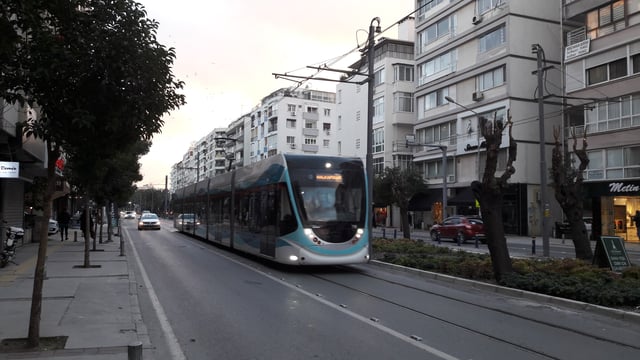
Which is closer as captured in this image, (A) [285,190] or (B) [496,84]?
(A) [285,190]

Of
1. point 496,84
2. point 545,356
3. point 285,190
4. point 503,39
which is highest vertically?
point 503,39

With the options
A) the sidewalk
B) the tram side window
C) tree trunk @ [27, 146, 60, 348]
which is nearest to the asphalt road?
the sidewalk

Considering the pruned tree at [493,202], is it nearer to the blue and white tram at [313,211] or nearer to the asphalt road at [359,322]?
the asphalt road at [359,322]

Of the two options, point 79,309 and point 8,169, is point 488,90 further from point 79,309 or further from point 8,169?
point 79,309

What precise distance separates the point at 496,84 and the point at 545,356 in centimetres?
3939

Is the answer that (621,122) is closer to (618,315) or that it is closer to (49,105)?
(618,315)

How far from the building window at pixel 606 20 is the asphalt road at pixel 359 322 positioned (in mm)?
28330

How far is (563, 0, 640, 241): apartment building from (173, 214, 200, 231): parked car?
23.5 meters

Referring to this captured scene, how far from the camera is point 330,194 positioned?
15312 millimetres

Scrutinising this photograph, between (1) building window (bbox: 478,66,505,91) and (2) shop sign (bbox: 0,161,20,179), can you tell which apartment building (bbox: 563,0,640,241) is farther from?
(2) shop sign (bbox: 0,161,20,179)

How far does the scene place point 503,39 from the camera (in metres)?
42.9

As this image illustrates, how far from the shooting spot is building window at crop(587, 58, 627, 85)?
112 ft

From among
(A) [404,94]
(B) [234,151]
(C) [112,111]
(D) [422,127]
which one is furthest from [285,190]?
(B) [234,151]

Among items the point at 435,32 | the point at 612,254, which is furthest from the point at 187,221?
the point at 435,32
